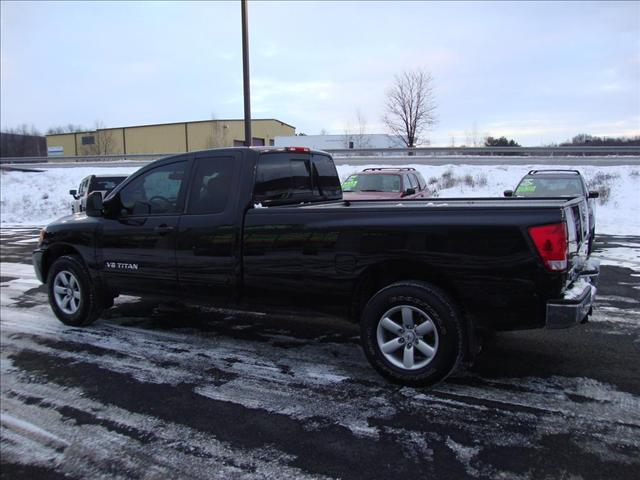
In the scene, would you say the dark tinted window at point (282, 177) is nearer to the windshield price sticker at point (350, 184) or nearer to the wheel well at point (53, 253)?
the wheel well at point (53, 253)

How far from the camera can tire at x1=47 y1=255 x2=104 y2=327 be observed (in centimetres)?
587

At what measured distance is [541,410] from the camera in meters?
3.58

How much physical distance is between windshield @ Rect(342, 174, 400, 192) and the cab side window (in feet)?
21.5

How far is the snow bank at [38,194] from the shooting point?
2405 centimetres

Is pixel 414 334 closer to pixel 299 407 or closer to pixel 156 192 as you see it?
pixel 299 407

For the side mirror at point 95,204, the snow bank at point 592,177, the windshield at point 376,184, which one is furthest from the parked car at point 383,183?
the snow bank at point 592,177

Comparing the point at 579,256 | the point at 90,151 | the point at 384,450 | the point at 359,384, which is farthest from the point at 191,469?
the point at 90,151

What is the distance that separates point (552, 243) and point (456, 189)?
18.6 m

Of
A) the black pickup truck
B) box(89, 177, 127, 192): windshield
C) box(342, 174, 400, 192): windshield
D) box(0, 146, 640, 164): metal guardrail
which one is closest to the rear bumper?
the black pickup truck

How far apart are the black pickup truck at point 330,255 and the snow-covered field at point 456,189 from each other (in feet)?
40.3

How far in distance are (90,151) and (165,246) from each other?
7072 cm

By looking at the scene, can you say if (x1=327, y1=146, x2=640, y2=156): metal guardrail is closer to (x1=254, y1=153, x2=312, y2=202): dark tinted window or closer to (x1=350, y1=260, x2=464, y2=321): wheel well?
(x1=254, y1=153, x2=312, y2=202): dark tinted window

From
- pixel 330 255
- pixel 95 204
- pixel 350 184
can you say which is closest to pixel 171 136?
pixel 350 184

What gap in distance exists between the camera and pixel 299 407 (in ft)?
12.3
